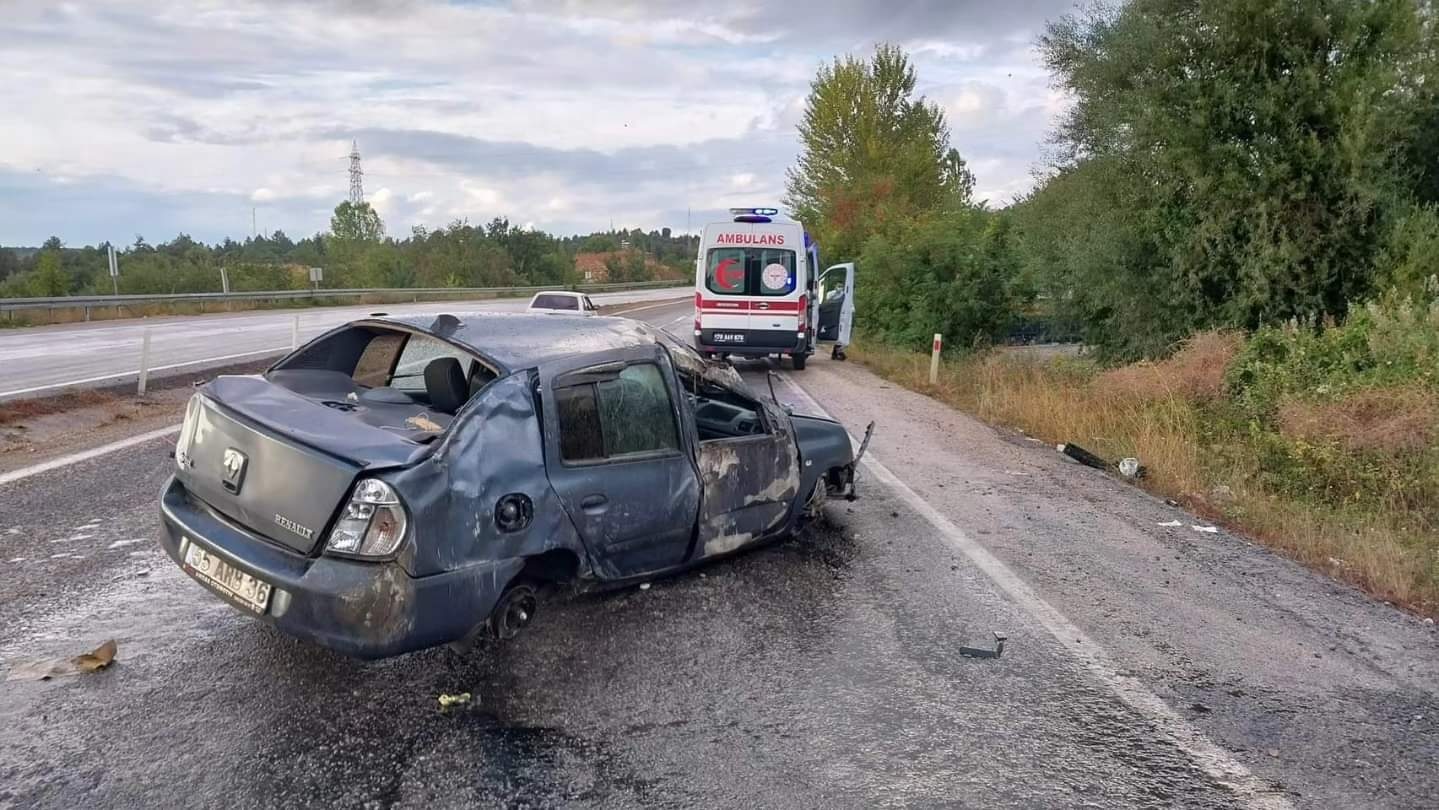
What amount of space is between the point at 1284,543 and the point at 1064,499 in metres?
1.69

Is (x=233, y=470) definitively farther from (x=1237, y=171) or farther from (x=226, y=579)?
(x=1237, y=171)

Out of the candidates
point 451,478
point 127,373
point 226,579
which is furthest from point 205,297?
point 451,478

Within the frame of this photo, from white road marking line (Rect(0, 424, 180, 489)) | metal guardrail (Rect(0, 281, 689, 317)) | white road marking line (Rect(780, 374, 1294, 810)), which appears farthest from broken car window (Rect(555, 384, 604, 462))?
metal guardrail (Rect(0, 281, 689, 317))

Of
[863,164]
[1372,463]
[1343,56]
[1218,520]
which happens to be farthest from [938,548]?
[863,164]

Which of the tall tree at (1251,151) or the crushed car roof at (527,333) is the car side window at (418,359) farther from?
the tall tree at (1251,151)

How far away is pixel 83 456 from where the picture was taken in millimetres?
8375

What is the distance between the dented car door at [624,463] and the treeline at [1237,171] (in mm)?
10585

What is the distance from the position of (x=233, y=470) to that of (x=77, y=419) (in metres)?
8.64

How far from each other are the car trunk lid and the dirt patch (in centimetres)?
490

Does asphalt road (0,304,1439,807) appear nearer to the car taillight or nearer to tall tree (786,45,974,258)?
the car taillight

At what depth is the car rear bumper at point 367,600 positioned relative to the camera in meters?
3.56

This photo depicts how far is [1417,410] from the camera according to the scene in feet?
28.3

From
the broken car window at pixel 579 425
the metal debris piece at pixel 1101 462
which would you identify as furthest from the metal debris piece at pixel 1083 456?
the broken car window at pixel 579 425

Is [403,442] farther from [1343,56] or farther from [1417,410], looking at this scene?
[1343,56]
